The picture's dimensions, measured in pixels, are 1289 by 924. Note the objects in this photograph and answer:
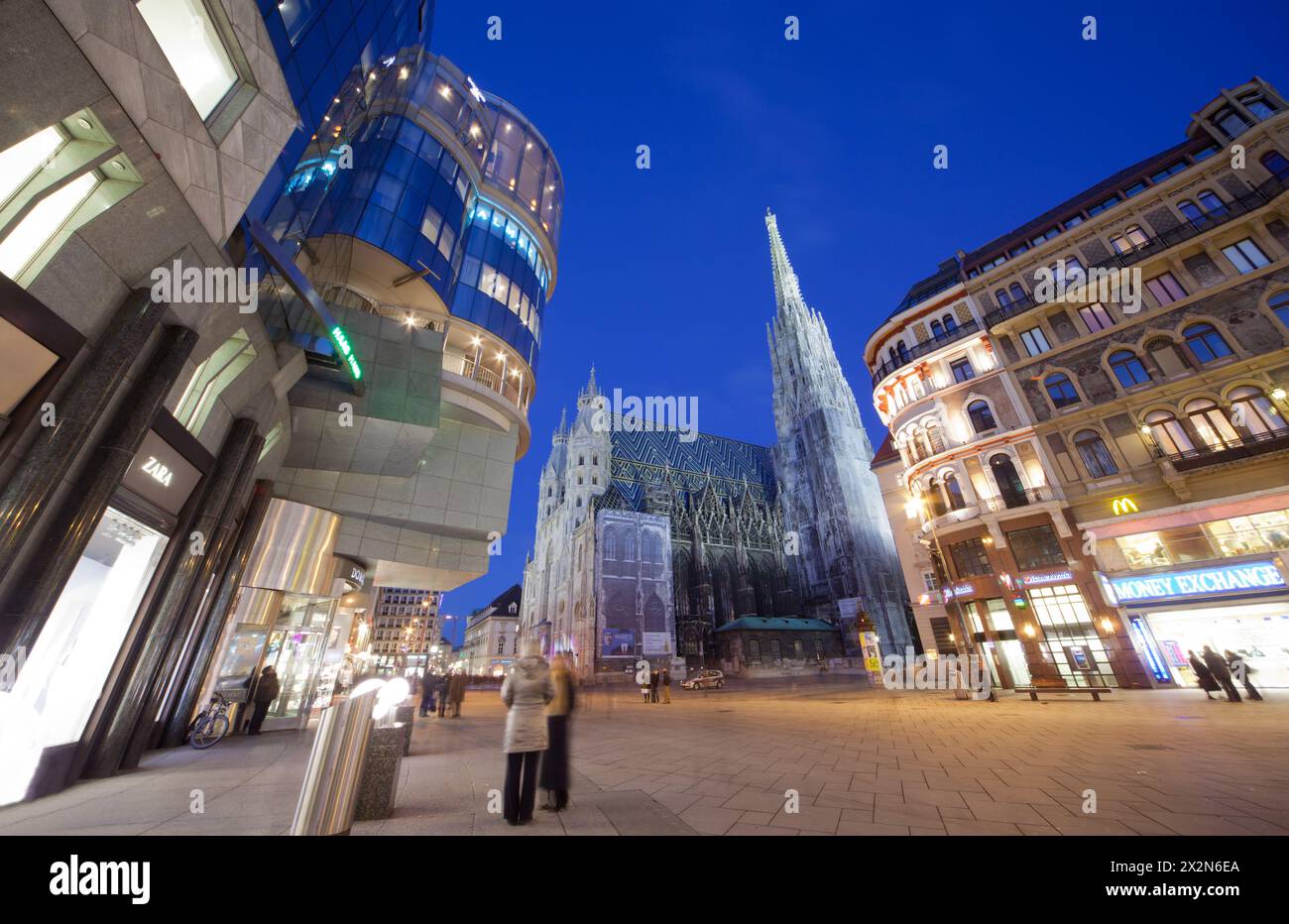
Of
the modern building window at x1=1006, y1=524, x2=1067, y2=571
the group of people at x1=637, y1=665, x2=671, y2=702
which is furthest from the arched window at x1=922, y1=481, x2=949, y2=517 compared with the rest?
the group of people at x1=637, y1=665, x2=671, y2=702

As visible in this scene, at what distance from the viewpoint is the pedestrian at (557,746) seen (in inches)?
202

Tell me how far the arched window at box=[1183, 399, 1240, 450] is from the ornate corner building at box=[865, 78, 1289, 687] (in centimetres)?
6

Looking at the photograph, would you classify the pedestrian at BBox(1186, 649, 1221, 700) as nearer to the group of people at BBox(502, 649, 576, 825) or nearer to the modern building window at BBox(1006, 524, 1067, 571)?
the modern building window at BBox(1006, 524, 1067, 571)

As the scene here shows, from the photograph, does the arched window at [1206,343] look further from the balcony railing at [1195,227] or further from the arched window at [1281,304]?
the balcony railing at [1195,227]

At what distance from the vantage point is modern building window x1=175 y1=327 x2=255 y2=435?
368 inches

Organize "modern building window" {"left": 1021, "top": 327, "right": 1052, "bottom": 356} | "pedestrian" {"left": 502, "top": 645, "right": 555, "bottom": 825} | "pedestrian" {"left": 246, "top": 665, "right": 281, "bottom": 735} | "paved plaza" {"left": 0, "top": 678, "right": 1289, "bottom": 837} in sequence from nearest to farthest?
Result: "paved plaza" {"left": 0, "top": 678, "right": 1289, "bottom": 837}
"pedestrian" {"left": 502, "top": 645, "right": 555, "bottom": 825}
"pedestrian" {"left": 246, "top": 665, "right": 281, "bottom": 735}
"modern building window" {"left": 1021, "top": 327, "right": 1052, "bottom": 356}

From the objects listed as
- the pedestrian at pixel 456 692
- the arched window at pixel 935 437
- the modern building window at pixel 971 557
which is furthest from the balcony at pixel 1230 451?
the pedestrian at pixel 456 692

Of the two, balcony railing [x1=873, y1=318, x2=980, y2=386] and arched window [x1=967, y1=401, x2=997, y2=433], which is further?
balcony railing [x1=873, y1=318, x2=980, y2=386]

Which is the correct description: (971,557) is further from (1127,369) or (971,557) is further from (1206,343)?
(1206,343)

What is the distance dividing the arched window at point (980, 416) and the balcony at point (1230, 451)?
18.9ft

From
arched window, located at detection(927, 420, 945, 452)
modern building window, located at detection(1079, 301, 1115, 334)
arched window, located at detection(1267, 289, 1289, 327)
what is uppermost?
modern building window, located at detection(1079, 301, 1115, 334)

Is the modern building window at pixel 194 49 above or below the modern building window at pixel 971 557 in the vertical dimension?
above

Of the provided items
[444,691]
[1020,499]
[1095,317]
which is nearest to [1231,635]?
[1020,499]

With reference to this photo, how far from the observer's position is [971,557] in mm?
21844
